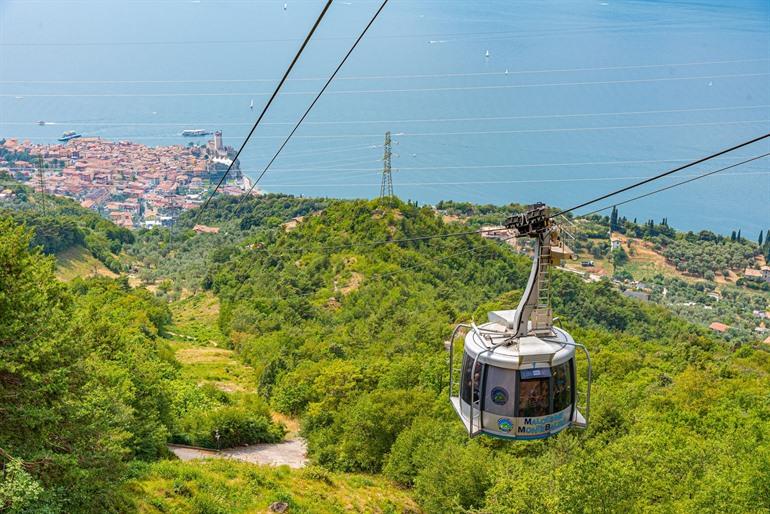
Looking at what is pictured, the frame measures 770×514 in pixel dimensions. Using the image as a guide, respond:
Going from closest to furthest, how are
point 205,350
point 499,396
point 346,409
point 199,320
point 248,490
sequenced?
1. point 499,396
2. point 248,490
3. point 346,409
4. point 205,350
5. point 199,320

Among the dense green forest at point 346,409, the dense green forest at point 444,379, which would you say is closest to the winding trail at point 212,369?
the dense green forest at point 346,409

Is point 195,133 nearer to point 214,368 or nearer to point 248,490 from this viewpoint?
point 214,368

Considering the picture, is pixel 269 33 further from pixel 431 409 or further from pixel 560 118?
pixel 431 409

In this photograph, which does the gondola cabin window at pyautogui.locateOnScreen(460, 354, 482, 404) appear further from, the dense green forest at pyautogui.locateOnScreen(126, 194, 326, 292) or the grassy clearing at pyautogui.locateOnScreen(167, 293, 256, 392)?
the dense green forest at pyautogui.locateOnScreen(126, 194, 326, 292)

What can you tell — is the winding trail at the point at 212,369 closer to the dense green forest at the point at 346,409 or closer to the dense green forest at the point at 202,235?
the dense green forest at the point at 346,409

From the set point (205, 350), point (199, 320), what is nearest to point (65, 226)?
point (199, 320)
